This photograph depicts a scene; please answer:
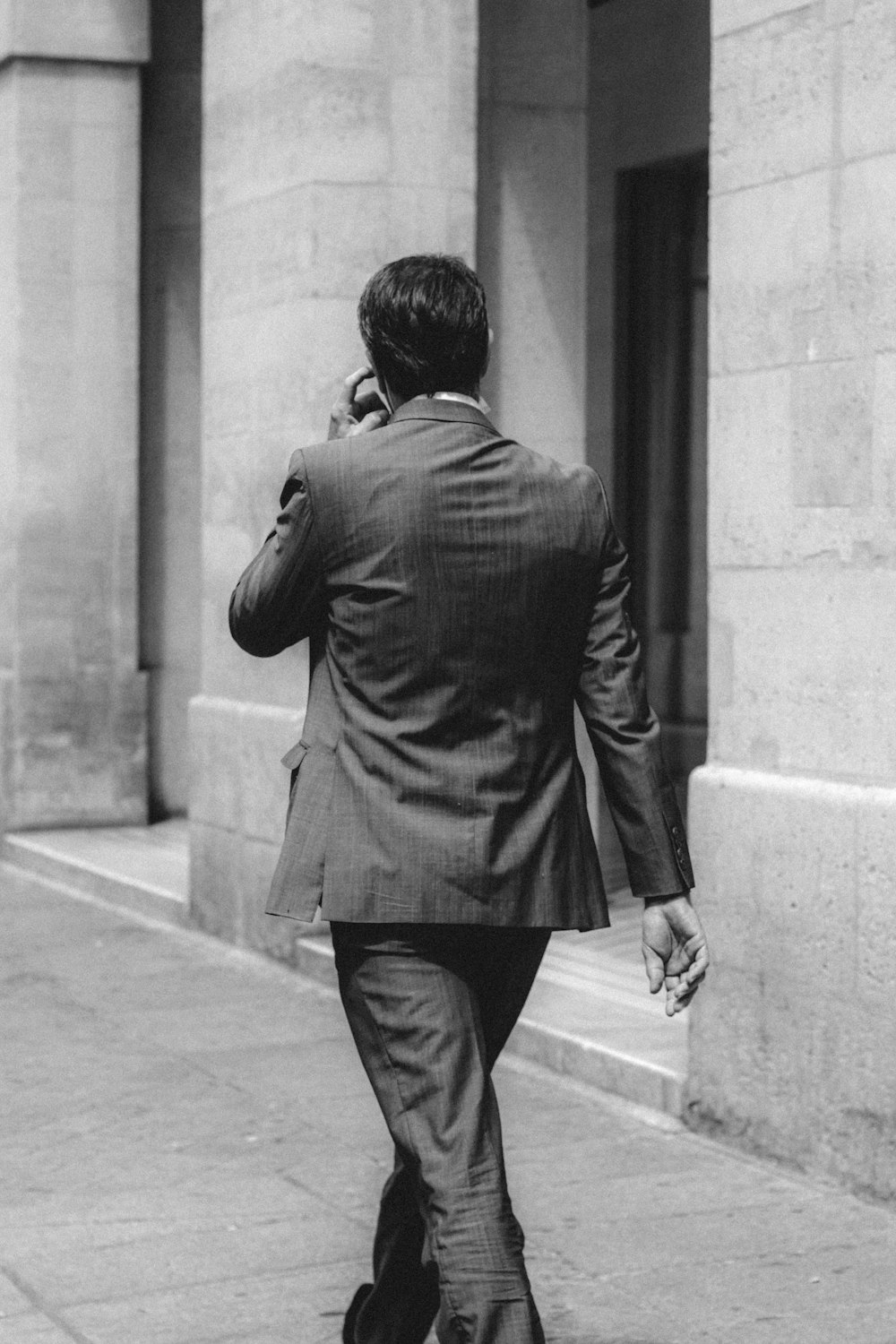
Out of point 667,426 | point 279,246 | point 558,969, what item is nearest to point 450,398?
point 558,969

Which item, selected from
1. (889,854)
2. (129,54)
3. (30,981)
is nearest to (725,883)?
(889,854)

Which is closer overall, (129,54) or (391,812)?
(391,812)

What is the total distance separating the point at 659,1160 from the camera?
18.7 feet

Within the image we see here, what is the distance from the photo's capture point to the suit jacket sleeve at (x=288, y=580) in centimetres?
349

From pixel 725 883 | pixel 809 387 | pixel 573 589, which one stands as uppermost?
pixel 809 387

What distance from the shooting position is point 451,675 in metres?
3.48

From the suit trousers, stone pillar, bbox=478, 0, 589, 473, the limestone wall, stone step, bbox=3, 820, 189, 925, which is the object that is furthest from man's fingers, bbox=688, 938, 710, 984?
the limestone wall

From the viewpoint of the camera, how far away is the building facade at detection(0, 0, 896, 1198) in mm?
5477

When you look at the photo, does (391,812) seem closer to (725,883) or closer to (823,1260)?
(823,1260)

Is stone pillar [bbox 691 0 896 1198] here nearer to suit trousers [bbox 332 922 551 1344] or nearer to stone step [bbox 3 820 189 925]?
suit trousers [bbox 332 922 551 1344]

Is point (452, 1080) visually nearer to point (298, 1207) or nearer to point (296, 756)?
point (296, 756)

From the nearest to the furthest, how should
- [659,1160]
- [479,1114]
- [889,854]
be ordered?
[479,1114] < [889,854] < [659,1160]

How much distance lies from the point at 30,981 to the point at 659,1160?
3226 mm

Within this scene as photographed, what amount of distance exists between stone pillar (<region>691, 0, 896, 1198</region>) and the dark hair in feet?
6.66
